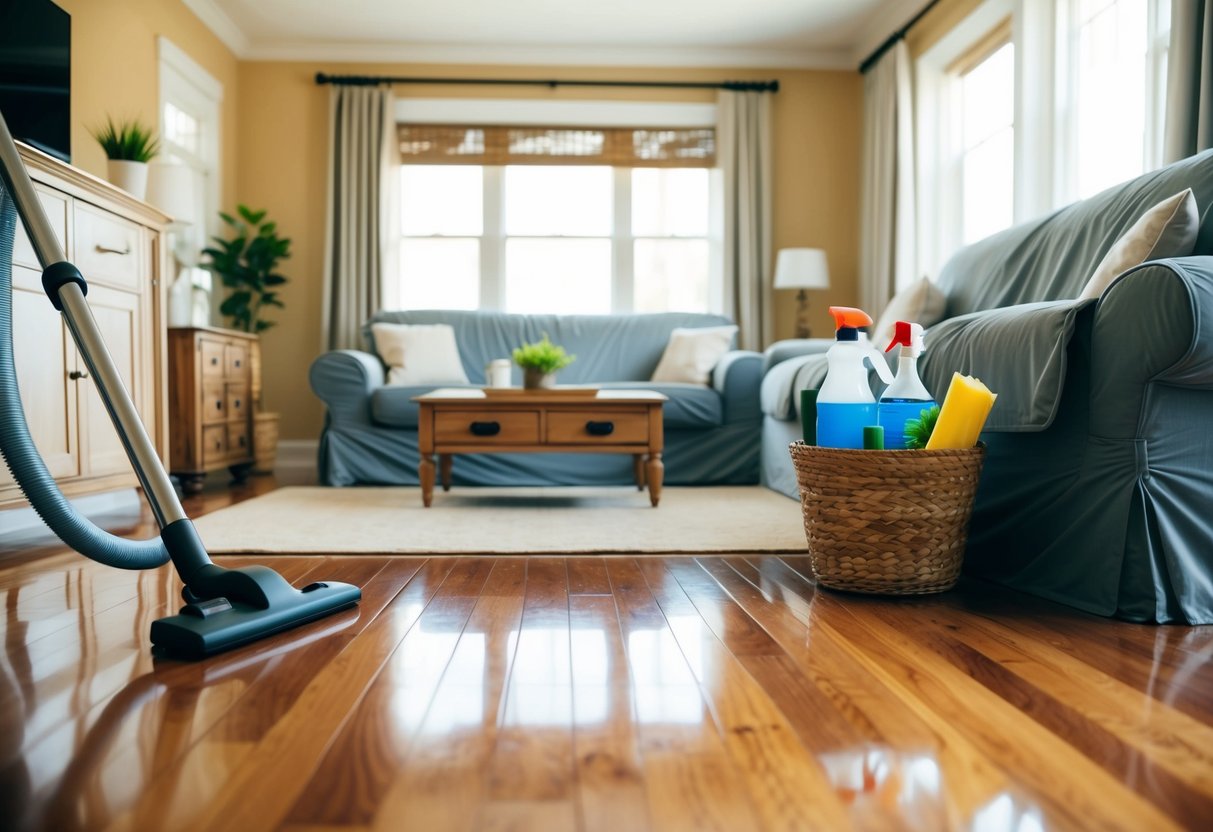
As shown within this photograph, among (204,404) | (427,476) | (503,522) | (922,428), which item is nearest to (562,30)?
(204,404)

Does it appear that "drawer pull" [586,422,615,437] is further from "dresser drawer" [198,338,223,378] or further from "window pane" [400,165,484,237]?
"window pane" [400,165,484,237]

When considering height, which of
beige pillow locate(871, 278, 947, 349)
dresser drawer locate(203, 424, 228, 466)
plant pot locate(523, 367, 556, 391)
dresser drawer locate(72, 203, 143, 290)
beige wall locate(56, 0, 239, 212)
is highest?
beige wall locate(56, 0, 239, 212)

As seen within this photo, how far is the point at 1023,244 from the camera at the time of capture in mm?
2857

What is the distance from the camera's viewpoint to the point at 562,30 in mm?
5070

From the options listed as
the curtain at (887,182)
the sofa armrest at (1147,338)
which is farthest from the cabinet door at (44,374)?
the curtain at (887,182)

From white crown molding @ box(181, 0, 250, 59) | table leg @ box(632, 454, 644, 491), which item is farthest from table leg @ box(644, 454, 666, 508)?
white crown molding @ box(181, 0, 250, 59)

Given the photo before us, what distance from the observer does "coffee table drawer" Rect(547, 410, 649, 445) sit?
3201 millimetres

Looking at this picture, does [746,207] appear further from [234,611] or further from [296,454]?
[234,611]

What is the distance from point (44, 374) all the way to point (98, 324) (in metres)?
0.39

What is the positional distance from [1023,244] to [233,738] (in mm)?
2716

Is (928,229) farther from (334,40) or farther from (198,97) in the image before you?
(198,97)

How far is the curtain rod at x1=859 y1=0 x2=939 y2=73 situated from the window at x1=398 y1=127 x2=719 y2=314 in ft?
3.35

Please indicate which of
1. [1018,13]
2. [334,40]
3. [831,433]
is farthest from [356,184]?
[831,433]

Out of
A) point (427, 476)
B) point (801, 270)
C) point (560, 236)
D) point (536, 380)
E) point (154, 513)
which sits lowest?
point (427, 476)
